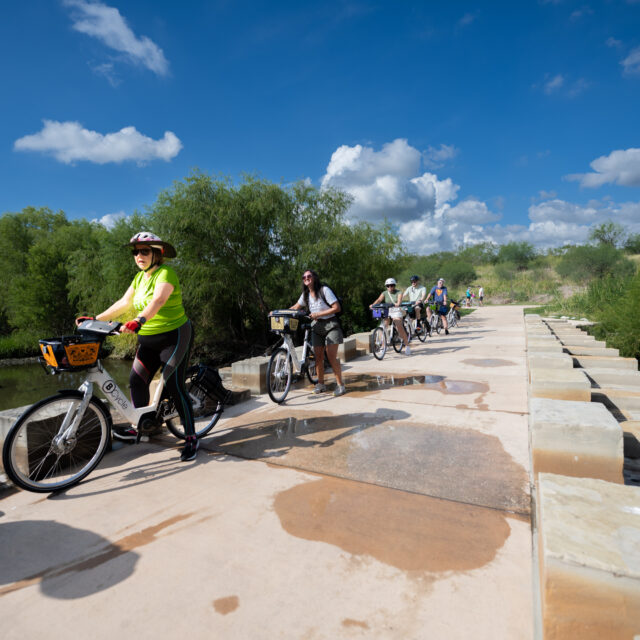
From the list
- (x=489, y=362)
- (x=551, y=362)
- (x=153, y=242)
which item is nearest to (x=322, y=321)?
(x=153, y=242)

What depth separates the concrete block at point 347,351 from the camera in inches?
327

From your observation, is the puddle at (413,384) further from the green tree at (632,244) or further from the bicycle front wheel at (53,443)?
the green tree at (632,244)

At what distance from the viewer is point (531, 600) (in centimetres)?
174

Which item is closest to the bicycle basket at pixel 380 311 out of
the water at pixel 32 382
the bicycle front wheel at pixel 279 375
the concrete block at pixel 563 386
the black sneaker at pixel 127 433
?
the bicycle front wheel at pixel 279 375

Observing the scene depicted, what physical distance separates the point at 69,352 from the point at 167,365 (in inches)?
27.4

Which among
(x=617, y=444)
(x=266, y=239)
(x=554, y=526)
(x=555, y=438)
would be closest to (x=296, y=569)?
(x=554, y=526)

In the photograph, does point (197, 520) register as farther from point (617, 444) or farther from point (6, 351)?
point (6, 351)

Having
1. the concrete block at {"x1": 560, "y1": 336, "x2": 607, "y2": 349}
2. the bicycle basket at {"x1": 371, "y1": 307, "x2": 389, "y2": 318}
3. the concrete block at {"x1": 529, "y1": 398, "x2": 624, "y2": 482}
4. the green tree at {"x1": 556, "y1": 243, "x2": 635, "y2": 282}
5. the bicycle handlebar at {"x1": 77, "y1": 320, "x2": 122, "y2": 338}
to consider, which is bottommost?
the concrete block at {"x1": 560, "y1": 336, "x2": 607, "y2": 349}

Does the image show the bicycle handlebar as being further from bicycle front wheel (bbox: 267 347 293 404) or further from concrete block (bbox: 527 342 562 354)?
concrete block (bbox: 527 342 562 354)

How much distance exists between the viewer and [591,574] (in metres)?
1.36

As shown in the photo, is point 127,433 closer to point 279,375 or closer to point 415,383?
point 279,375

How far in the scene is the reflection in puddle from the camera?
555 centimetres

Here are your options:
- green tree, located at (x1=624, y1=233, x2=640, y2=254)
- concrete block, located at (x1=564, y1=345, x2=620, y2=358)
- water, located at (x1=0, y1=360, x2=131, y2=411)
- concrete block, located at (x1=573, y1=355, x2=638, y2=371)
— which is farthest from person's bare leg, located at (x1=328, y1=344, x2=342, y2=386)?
green tree, located at (x1=624, y1=233, x2=640, y2=254)

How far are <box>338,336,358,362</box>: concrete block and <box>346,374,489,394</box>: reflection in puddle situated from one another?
1638 millimetres
